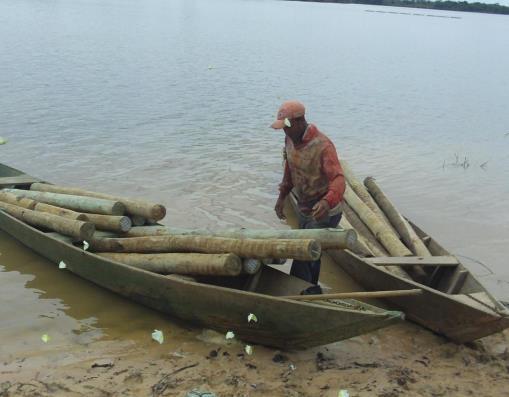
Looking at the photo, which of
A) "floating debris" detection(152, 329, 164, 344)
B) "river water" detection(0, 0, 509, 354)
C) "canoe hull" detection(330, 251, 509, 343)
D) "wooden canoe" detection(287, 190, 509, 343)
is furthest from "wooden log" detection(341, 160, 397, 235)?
"floating debris" detection(152, 329, 164, 344)

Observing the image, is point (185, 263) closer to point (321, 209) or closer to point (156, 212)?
point (156, 212)

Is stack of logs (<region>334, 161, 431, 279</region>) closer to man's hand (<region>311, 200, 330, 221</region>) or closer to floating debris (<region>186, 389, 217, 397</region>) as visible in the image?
man's hand (<region>311, 200, 330, 221</region>)

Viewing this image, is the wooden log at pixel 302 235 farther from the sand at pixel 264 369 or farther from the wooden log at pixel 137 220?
the sand at pixel 264 369

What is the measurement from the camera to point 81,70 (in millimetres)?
22125

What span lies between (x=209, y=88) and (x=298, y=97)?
3.51m

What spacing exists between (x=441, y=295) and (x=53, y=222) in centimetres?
459

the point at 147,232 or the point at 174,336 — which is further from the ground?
the point at 147,232

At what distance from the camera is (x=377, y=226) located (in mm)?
7730

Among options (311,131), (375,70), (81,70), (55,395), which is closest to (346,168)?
(311,131)

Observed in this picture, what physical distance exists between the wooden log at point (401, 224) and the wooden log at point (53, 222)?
4.11 metres

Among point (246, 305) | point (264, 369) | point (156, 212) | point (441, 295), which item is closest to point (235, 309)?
point (246, 305)

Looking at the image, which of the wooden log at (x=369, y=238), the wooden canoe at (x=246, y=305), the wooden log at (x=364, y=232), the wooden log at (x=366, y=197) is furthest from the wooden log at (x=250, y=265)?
the wooden log at (x=366, y=197)

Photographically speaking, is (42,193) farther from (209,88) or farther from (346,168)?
(209,88)

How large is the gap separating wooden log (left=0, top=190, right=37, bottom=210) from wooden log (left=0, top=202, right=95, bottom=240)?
91 mm
